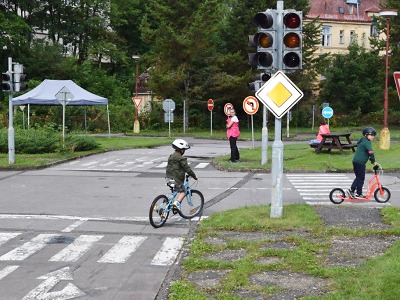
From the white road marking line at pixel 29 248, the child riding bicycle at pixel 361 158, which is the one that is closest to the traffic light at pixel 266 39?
the child riding bicycle at pixel 361 158

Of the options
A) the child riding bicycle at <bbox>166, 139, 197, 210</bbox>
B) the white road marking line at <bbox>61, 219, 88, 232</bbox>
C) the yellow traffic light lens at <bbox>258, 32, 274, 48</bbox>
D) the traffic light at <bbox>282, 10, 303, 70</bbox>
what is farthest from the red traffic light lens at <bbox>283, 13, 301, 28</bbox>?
the white road marking line at <bbox>61, 219, 88, 232</bbox>

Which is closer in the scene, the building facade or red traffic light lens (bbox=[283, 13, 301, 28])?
red traffic light lens (bbox=[283, 13, 301, 28])

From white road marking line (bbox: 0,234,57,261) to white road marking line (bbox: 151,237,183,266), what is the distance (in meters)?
1.91

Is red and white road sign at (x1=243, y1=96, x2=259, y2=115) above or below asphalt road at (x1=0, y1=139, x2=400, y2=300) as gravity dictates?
above

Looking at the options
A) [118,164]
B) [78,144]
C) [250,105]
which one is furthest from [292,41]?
[78,144]

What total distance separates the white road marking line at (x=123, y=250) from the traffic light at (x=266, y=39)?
384 cm

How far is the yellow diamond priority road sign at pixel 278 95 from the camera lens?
1107 cm

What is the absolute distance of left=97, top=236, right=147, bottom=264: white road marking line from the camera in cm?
884

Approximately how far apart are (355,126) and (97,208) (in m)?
53.2

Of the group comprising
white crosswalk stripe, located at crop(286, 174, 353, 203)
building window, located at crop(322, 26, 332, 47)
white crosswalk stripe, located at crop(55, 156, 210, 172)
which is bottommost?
white crosswalk stripe, located at crop(286, 174, 353, 203)

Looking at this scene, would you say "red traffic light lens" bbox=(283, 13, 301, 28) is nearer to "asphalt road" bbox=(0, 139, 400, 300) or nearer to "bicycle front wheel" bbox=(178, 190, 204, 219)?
"bicycle front wheel" bbox=(178, 190, 204, 219)

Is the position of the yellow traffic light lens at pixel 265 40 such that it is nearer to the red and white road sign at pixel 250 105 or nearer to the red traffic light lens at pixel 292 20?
the red traffic light lens at pixel 292 20

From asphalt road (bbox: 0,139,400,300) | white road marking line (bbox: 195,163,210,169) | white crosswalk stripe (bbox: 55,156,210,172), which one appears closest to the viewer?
asphalt road (bbox: 0,139,400,300)

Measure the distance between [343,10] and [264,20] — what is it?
74.4 meters
